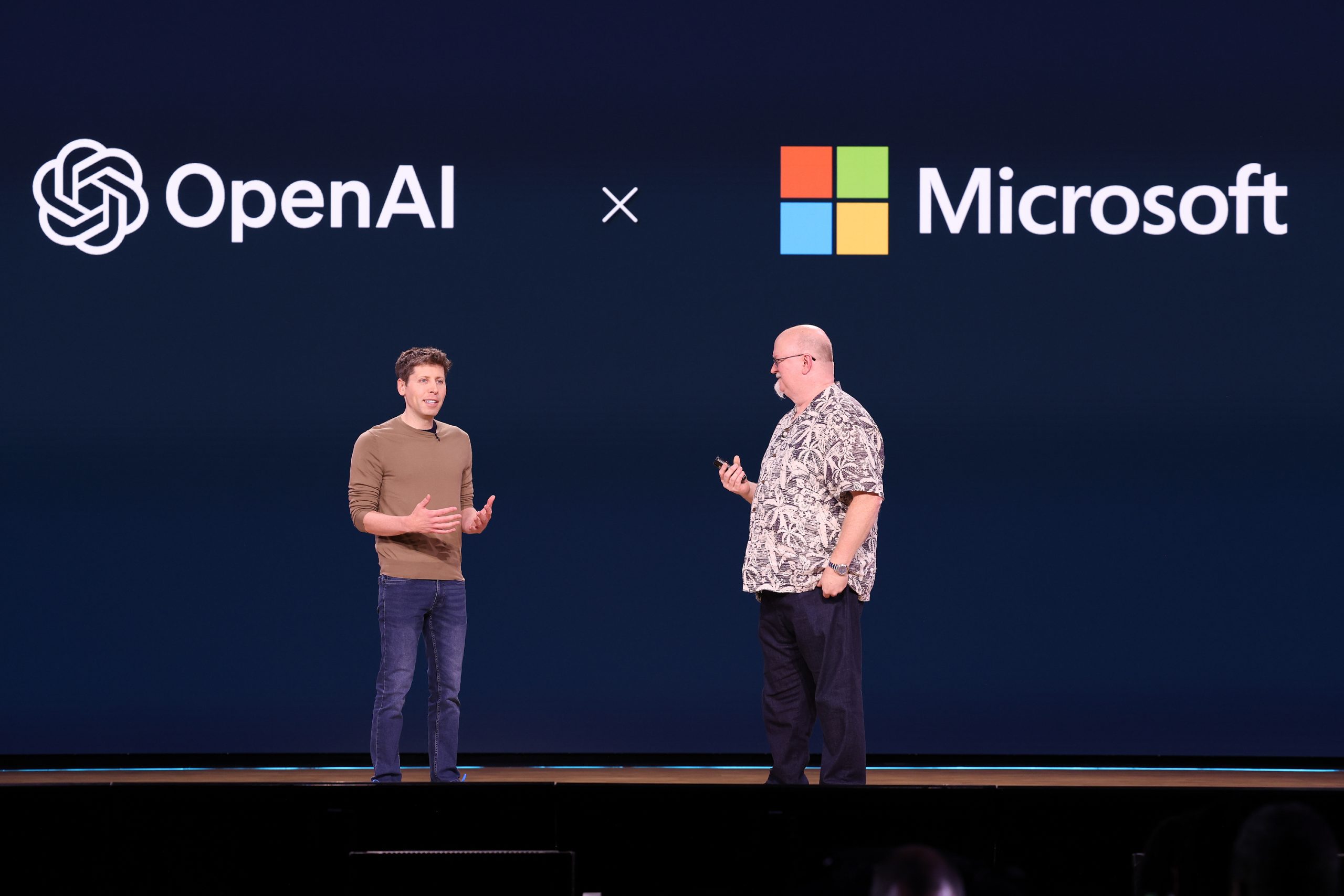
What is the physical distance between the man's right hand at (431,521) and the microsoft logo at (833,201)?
185 cm

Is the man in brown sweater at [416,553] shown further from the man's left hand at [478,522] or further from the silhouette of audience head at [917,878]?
the silhouette of audience head at [917,878]

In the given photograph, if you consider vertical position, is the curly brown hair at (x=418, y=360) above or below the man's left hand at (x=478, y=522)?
above

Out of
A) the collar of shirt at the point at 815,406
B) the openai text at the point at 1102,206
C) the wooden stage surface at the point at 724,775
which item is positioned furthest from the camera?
the openai text at the point at 1102,206

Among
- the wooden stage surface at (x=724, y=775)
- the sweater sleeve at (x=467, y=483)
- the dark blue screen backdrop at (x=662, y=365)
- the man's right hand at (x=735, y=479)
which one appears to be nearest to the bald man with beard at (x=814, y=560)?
the man's right hand at (x=735, y=479)

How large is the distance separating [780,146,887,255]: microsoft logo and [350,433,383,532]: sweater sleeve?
6.12 feet

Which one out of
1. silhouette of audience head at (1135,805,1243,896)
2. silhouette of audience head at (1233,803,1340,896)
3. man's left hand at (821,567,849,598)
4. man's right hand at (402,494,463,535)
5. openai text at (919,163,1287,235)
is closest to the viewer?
silhouette of audience head at (1233,803,1340,896)

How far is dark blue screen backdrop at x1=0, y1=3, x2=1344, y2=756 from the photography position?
5090 mm

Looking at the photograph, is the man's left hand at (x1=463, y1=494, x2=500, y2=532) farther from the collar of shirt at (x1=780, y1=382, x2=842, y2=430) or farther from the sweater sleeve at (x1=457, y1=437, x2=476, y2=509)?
the collar of shirt at (x1=780, y1=382, x2=842, y2=430)

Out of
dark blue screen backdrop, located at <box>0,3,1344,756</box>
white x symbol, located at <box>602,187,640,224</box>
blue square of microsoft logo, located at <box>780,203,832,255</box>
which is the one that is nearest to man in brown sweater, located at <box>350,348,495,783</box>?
dark blue screen backdrop, located at <box>0,3,1344,756</box>

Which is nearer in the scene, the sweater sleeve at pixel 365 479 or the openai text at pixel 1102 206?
the sweater sleeve at pixel 365 479

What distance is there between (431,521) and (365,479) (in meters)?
0.32

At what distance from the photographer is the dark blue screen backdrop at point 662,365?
509 centimetres

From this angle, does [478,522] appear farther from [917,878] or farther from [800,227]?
[917,878]

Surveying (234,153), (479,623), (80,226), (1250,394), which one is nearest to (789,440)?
(479,623)
